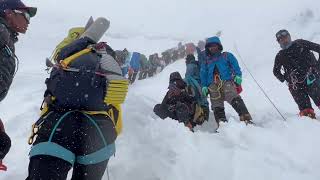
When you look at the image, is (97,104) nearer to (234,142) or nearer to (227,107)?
(234,142)

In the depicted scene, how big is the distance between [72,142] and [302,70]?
520 centimetres

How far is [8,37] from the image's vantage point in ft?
10.3

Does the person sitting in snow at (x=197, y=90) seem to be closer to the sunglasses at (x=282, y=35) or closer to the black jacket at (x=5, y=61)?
the sunglasses at (x=282, y=35)

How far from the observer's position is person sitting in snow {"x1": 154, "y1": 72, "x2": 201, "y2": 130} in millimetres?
6918

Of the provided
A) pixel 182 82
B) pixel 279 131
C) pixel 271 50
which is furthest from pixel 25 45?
pixel 279 131

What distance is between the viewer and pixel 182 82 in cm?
734

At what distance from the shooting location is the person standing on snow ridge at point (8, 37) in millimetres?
3074

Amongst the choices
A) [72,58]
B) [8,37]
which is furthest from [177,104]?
[8,37]

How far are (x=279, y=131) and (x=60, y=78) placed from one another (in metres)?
2.71

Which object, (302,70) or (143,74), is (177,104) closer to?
(302,70)

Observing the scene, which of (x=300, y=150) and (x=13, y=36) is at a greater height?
(x=13, y=36)

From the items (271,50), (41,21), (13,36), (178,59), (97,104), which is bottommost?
(41,21)

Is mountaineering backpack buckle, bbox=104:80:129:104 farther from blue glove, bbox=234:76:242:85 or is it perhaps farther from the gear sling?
blue glove, bbox=234:76:242:85

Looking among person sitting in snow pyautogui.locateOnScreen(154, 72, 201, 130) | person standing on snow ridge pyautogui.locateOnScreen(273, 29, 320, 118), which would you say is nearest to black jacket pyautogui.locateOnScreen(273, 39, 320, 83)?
person standing on snow ridge pyautogui.locateOnScreen(273, 29, 320, 118)
